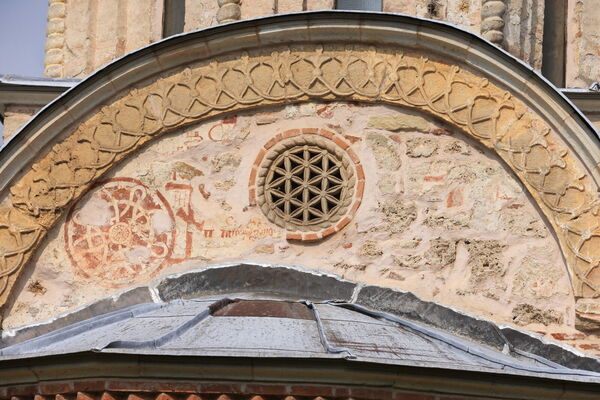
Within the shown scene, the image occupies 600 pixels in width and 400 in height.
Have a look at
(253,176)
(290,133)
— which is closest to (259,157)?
(253,176)

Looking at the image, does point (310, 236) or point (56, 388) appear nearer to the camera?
point (56, 388)

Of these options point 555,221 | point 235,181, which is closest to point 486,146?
point 555,221

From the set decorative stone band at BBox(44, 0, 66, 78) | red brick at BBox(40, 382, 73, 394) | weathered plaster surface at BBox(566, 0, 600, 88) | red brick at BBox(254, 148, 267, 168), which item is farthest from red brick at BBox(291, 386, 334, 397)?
decorative stone band at BBox(44, 0, 66, 78)

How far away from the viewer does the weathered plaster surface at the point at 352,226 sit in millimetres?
12586

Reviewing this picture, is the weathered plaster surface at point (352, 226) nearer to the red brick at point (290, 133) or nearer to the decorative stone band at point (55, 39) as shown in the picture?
the red brick at point (290, 133)

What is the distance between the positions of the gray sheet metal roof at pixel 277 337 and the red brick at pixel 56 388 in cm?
19

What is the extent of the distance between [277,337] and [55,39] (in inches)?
197

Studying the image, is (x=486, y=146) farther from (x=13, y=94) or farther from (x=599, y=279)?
(x=13, y=94)

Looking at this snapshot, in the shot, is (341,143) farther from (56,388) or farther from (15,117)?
(56,388)

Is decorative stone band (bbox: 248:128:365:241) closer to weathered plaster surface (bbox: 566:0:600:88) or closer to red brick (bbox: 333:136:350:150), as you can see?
red brick (bbox: 333:136:350:150)

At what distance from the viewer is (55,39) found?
1544 cm

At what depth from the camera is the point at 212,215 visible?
12.9 meters

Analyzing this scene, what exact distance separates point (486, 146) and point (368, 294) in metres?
1.24

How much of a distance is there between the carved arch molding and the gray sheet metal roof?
1078 millimetres
